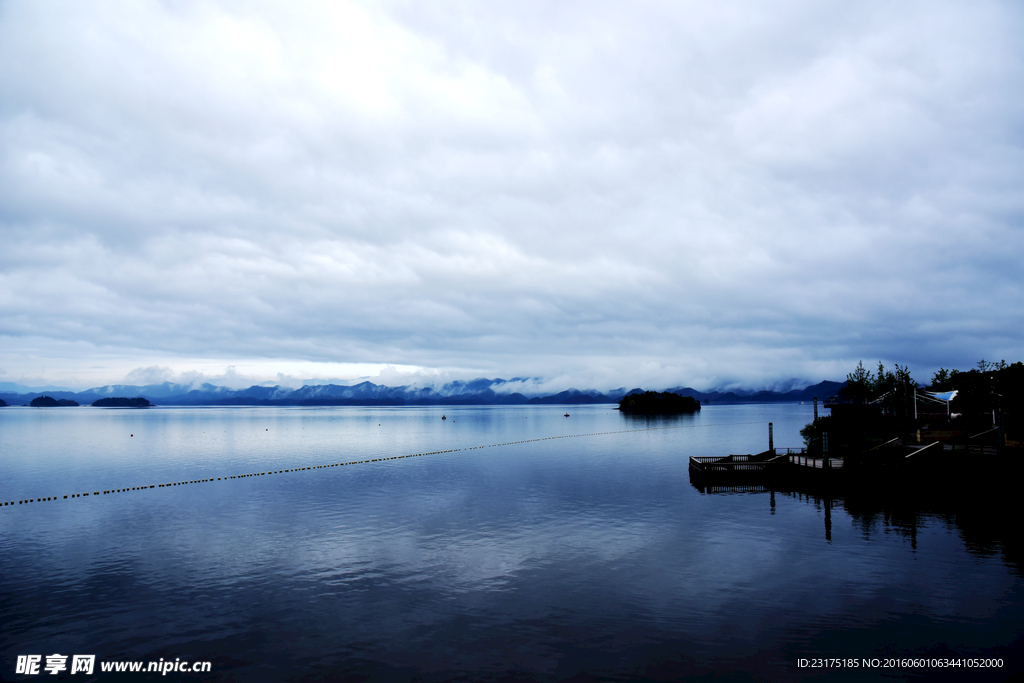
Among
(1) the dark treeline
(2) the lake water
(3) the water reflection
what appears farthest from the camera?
(1) the dark treeline

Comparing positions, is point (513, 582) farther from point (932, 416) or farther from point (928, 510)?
point (932, 416)

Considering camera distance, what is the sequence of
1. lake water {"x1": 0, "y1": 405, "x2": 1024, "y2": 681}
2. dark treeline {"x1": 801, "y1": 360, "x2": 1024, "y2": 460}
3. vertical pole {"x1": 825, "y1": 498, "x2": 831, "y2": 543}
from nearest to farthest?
lake water {"x1": 0, "y1": 405, "x2": 1024, "y2": 681}, vertical pole {"x1": 825, "y1": 498, "x2": 831, "y2": 543}, dark treeline {"x1": 801, "y1": 360, "x2": 1024, "y2": 460}

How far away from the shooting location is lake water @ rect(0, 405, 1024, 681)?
22.1 meters

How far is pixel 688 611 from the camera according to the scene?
1030 inches

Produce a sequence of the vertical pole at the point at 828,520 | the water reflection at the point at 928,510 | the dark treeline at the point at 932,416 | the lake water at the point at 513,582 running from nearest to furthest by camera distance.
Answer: the lake water at the point at 513,582 → the water reflection at the point at 928,510 → the vertical pole at the point at 828,520 → the dark treeline at the point at 932,416

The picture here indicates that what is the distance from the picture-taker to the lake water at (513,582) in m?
22.1

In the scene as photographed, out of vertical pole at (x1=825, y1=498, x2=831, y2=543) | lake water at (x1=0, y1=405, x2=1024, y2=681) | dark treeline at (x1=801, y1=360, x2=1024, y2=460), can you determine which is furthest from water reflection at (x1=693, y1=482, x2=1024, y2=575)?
dark treeline at (x1=801, y1=360, x2=1024, y2=460)

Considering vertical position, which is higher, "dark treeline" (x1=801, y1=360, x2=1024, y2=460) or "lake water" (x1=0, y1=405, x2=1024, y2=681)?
"dark treeline" (x1=801, y1=360, x2=1024, y2=460)

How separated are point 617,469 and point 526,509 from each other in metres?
33.6

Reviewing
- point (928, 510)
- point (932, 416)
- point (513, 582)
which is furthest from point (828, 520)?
point (932, 416)

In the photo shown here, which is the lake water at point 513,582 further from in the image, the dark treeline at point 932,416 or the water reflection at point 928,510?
the dark treeline at point 932,416

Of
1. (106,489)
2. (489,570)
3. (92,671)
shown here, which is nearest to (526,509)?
(489,570)

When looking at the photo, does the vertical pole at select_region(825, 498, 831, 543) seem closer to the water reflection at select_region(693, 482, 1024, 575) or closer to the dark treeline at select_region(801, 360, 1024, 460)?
the water reflection at select_region(693, 482, 1024, 575)

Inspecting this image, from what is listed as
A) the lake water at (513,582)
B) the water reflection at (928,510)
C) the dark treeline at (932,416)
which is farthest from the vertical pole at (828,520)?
the dark treeline at (932,416)
